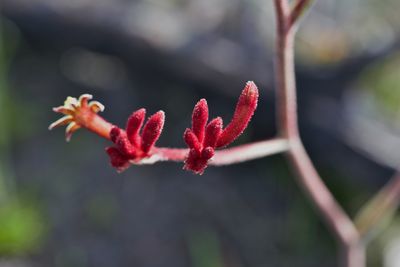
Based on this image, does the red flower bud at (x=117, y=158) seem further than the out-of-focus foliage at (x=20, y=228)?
No

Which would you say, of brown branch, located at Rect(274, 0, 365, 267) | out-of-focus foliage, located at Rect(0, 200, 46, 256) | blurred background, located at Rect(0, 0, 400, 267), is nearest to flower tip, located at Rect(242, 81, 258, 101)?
brown branch, located at Rect(274, 0, 365, 267)

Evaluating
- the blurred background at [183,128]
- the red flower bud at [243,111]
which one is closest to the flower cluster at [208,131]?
the red flower bud at [243,111]

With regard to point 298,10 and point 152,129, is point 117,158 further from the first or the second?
point 298,10

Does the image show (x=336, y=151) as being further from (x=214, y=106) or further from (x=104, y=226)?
(x=104, y=226)

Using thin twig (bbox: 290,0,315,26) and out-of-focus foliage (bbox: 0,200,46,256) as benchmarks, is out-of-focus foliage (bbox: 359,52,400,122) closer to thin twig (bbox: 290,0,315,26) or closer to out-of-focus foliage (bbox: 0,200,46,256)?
out-of-focus foliage (bbox: 0,200,46,256)

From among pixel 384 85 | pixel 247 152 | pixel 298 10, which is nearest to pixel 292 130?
pixel 247 152

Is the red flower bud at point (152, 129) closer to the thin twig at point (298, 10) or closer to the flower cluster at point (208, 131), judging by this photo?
the flower cluster at point (208, 131)

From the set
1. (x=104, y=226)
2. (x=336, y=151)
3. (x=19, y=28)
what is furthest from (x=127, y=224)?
(x=19, y=28)
